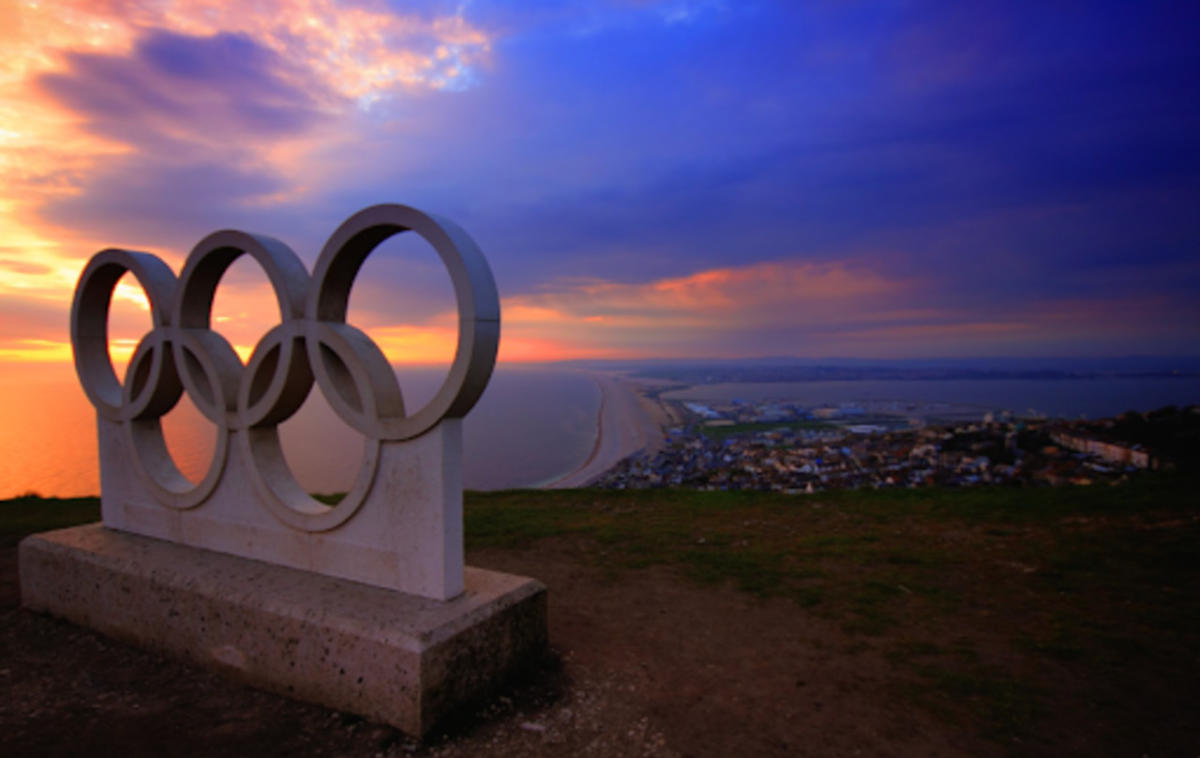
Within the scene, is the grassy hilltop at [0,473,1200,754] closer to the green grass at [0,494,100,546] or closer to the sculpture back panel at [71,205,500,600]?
the green grass at [0,494,100,546]

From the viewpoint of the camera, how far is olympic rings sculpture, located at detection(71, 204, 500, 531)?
4.61 meters

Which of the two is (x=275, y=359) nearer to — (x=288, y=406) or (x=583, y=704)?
(x=288, y=406)

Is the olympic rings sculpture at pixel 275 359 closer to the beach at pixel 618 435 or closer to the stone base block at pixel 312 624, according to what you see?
the stone base block at pixel 312 624

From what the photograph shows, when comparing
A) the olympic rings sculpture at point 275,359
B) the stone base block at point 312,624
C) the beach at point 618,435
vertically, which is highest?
the olympic rings sculpture at point 275,359

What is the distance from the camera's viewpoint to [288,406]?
18.9ft

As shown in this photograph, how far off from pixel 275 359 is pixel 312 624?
246 cm

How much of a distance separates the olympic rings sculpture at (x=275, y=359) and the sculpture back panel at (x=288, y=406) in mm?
14

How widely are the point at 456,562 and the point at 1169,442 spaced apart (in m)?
16.1

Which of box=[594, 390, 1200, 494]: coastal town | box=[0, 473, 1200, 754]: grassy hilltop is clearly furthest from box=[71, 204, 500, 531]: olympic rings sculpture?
box=[594, 390, 1200, 494]: coastal town

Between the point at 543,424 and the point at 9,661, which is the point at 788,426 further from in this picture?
the point at 9,661

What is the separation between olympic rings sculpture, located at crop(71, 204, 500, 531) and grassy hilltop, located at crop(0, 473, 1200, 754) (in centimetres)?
263

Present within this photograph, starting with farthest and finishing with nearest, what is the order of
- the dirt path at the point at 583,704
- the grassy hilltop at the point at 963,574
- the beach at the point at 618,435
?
the beach at the point at 618,435 < the grassy hilltop at the point at 963,574 < the dirt path at the point at 583,704

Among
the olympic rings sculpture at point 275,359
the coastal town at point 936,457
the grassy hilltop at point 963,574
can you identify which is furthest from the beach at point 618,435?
the olympic rings sculpture at point 275,359

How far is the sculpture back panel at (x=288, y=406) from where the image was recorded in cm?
471
